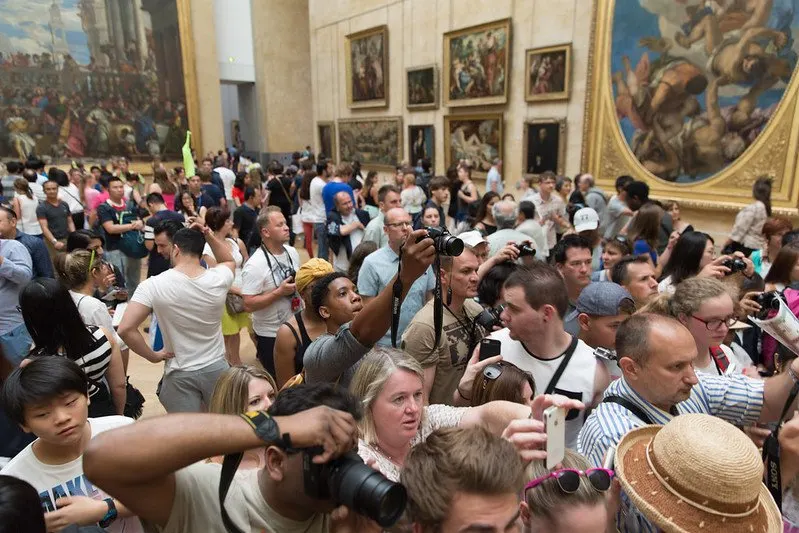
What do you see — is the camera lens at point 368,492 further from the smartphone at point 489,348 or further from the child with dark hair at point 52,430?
the smartphone at point 489,348

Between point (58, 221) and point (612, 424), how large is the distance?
7179 millimetres

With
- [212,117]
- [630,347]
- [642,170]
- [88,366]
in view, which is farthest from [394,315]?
[212,117]

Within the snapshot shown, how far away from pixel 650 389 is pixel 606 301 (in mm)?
888

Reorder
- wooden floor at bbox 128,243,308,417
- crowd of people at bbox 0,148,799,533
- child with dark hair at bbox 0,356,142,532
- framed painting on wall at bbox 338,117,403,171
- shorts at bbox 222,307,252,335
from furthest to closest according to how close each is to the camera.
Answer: framed painting on wall at bbox 338,117,403,171 → wooden floor at bbox 128,243,308,417 → shorts at bbox 222,307,252,335 → child with dark hair at bbox 0,356,142,532 → crowd of people at bbox 0,148,799,533

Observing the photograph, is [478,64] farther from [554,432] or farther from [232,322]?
[554,432]

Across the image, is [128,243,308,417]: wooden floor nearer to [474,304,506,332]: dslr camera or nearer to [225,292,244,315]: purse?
[225,292,244,315]: purse

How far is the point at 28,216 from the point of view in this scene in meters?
6.58

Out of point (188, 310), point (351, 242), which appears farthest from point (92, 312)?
point (351, 242)

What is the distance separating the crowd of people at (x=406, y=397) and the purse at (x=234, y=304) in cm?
3

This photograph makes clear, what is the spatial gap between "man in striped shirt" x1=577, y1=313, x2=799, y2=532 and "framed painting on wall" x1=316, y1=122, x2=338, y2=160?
53.9 feet

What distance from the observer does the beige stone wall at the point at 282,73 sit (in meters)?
18.8

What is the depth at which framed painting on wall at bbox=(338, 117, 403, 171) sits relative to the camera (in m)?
14.7

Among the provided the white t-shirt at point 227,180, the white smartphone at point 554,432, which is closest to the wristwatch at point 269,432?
the white smartphone at point 554,432

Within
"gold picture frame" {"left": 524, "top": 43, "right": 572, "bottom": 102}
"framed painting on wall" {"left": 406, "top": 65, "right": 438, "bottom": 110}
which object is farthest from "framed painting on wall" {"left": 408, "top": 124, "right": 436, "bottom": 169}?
"gold picture frame" {"left": 524, "top": 43, "right": 572, "bottom": 102}
